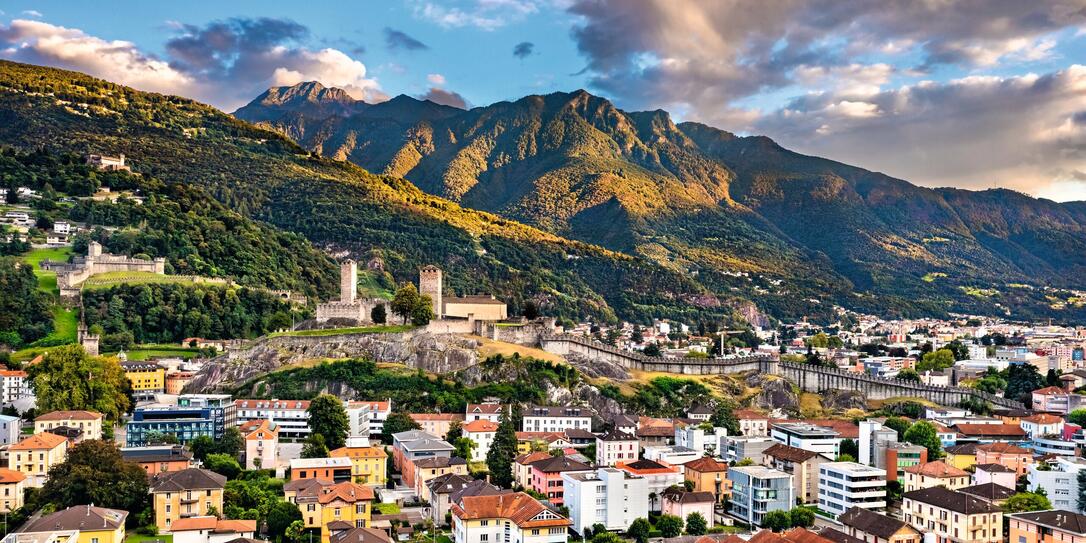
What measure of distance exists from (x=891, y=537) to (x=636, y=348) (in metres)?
61.7

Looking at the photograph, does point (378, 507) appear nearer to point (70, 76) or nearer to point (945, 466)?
point (945, 466)

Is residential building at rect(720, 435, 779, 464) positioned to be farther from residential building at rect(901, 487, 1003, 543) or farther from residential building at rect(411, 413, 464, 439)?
residential building at rect(411, 413, 464, 439)

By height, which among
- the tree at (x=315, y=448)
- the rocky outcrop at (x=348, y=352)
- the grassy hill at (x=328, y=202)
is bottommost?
the tree at (x=315, y=448)

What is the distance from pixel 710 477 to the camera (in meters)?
57.9

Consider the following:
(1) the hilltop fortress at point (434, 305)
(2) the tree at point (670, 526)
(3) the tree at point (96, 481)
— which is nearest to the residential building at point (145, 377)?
(1) the hilltop fortress at point (434, 305)

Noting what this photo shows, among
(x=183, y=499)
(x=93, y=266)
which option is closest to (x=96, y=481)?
(x=183, y=499)

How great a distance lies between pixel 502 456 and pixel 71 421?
27.8m

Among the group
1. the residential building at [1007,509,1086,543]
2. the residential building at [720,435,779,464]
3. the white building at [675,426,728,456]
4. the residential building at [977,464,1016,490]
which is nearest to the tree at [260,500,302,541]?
the white building at [675,426,728,456]

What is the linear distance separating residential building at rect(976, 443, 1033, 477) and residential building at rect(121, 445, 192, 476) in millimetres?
48378

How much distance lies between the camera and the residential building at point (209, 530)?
4500cm

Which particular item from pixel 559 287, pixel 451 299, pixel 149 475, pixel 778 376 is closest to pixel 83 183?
pixel 451 299

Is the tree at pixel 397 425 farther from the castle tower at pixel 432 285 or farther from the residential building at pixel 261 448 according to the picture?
the castle tower at pixel 432 285

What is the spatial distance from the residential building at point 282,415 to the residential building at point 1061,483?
46326 millimetres

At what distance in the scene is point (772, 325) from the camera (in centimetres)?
16838
